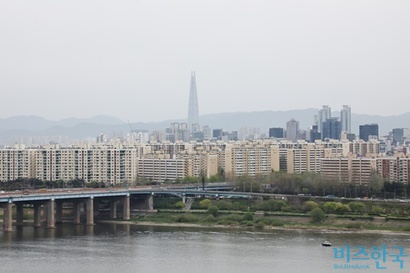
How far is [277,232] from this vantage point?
21.6 metres

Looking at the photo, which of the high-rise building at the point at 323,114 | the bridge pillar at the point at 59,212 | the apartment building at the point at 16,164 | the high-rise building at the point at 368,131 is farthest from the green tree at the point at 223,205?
the high-rise building at the point at 323,114

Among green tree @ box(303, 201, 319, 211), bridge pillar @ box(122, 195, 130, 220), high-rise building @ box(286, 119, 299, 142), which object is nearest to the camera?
green tree @ box(303, 201, 319, 211)

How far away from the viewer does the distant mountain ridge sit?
10881 cm

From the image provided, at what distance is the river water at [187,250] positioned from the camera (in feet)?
52.4

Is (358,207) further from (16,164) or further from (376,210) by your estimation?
(16,164)

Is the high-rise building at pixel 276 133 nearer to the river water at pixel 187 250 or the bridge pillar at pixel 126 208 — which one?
the bridge pillar at pixel 126 208

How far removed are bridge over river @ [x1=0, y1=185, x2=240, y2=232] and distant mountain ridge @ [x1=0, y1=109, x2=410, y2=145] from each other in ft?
250

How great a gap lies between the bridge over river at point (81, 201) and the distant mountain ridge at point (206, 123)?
76.1 m

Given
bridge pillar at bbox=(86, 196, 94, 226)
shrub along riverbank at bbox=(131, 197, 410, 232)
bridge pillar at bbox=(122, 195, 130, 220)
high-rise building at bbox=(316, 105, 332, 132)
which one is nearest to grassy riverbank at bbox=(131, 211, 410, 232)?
shrub along riverbank at bbox=(131, 197, 410, 232)

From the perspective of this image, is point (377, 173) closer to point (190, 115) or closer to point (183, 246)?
point (183, 246)

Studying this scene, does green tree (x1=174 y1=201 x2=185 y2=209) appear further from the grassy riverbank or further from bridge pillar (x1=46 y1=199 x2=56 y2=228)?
bridge pillar (x1=46 y1=199 x2=56 y2=228)

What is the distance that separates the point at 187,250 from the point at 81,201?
810 cm

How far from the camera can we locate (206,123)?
12394 cm

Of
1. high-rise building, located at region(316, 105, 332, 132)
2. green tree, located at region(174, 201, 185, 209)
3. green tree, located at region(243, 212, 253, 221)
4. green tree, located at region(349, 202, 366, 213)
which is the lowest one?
green tree, located at region(243, 212, 253, 221)
